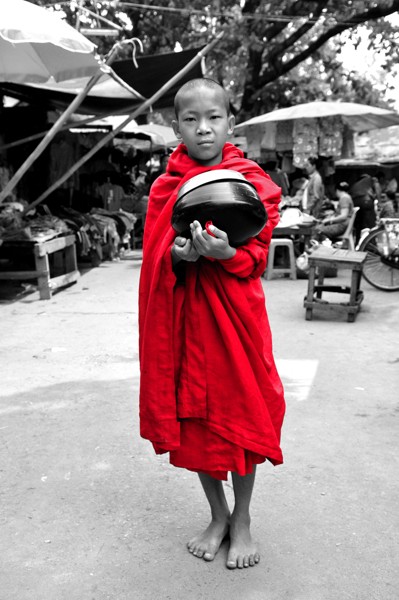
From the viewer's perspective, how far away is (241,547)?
2322 millimetres

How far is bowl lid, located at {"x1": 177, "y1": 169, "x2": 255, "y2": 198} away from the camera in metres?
1.98

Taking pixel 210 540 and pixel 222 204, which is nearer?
pixel 222 204

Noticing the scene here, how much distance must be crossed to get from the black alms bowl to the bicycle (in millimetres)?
5954

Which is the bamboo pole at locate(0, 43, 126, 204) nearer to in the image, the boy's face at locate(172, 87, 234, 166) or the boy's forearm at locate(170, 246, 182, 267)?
the boy's face at locate(172, 87, 234, 166)

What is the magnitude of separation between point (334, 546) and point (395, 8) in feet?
46.4

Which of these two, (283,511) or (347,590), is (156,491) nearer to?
(283,511)

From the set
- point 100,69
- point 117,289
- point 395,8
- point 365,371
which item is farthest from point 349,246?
point 395,8

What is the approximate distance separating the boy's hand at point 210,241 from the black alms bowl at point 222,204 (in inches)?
1.6

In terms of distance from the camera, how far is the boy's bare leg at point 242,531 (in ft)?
7.52

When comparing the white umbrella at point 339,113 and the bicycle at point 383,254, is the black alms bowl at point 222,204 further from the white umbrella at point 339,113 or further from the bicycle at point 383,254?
the white umbrella at point 339,113

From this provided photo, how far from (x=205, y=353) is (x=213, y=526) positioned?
Answer: 0.71 m

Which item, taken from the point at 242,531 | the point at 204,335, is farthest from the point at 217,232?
the point at 242,531

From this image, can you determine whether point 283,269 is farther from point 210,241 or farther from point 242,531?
point 210,241

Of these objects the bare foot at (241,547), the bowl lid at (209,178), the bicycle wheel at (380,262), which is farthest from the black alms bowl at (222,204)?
the bicycle wheel at (380,262)
